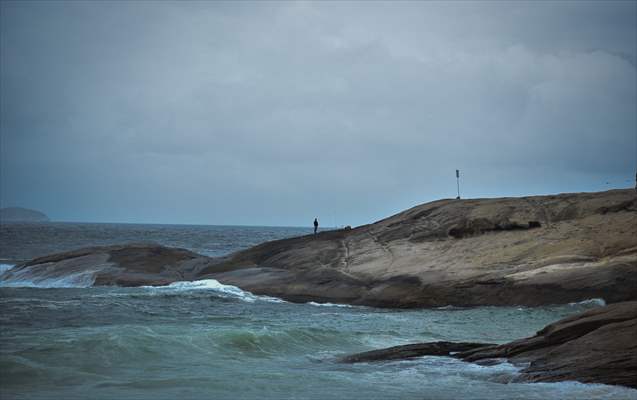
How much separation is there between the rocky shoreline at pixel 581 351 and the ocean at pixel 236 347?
1.09ft

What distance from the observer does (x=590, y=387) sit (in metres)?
12.0

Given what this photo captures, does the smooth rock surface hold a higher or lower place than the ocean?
higher

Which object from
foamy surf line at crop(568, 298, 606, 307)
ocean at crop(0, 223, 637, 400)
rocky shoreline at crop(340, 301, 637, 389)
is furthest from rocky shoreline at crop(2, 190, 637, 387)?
rocky shoreline at crop(340, 301, 637, 389)

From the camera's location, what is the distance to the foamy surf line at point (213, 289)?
1140 inches

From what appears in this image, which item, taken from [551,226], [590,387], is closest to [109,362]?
[590,387]

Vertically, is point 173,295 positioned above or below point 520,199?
below

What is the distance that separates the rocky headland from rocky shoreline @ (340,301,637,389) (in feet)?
34.6

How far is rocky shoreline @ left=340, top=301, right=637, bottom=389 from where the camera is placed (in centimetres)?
1219

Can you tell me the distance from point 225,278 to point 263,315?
320 inches

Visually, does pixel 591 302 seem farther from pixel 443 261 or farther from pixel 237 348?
pixel 237 348

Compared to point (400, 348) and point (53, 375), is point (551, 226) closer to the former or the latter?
point (400, 348)

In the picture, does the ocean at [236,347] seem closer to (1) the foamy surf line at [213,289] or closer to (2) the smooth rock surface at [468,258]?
(1) the foamy surf line at [213,289]

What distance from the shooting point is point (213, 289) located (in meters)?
30.6

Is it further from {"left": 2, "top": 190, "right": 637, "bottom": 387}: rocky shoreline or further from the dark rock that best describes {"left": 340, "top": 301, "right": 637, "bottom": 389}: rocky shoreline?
{"left": 2, "top": 190, "right": 637, "bottom": 387}: rocky shoreline
